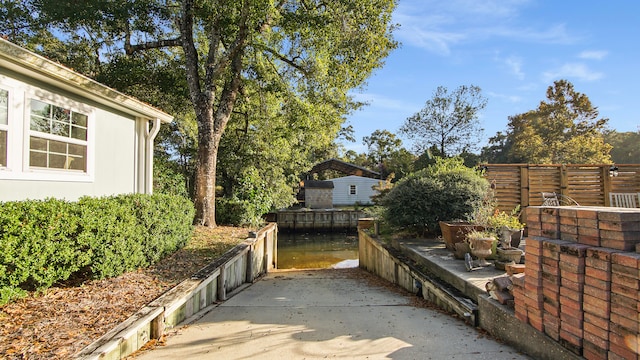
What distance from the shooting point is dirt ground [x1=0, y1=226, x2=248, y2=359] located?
2590 mm

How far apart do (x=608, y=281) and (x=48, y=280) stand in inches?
199

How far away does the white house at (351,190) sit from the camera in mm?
31312

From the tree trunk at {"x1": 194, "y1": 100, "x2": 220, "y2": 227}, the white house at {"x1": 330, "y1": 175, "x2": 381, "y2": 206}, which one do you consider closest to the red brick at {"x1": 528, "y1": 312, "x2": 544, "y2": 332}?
the tree trunk at {"x1": 194, "y1": 100, "x2": 220, "y2": 227}

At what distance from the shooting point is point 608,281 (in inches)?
84.2

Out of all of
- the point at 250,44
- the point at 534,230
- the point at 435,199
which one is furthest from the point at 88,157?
the point at 534,230

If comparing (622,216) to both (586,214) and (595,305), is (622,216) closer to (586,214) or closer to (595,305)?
(586,214)

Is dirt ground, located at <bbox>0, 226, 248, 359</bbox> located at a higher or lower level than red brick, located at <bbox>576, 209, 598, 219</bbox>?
lower

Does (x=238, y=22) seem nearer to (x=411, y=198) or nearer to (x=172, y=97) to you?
(x=172, y=97)

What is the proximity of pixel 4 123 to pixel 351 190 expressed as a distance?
2785cm

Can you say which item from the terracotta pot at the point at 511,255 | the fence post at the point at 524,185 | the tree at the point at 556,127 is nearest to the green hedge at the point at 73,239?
the terracotta pot at the point at 511,255

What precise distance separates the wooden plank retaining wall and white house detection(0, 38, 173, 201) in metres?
2.90

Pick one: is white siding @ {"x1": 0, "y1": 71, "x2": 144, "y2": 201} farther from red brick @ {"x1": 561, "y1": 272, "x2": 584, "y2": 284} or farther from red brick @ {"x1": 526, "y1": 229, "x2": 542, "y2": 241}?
red brick @ {"x1": 561, "y1": 272, "x2": 584, "y2": 284}

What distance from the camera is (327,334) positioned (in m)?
3.30

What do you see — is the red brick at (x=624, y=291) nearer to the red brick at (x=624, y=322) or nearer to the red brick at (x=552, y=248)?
the red brick at (x=624, y=322)
